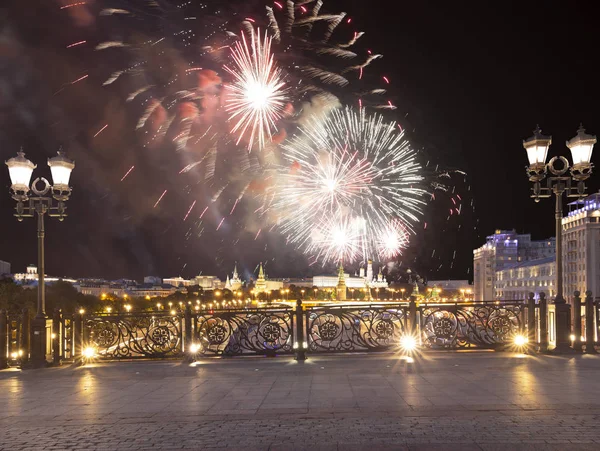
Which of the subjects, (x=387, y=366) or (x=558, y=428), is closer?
(x=558, y=428)


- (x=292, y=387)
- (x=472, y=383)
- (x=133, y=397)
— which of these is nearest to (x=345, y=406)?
(x=292, y=387)

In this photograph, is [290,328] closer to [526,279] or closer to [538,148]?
[538,148]

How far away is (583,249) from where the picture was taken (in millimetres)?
109750

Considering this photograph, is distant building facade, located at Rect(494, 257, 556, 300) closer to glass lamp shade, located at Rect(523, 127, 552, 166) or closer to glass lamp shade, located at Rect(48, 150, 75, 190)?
glass lamp shade, located at Rect(523, 127, 552, 166)

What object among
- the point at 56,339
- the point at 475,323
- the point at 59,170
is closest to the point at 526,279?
the point at 475,323

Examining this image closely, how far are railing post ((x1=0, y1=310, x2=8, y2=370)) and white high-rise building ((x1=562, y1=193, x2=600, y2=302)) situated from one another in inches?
4333

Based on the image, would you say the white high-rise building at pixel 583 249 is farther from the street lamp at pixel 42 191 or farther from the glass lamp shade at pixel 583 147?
the street lamp at pixel 42 191

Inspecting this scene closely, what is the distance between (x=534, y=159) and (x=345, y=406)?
991 centimetres

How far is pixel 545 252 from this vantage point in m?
168

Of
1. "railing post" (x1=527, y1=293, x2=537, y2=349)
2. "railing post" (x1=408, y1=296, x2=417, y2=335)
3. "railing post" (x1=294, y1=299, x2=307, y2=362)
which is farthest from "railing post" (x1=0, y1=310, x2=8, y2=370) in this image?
"railing post" (x1=527, y1=293, x2=537, y2=349)

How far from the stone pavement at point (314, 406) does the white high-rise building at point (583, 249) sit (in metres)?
106

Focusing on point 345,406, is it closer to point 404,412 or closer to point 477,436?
point 404,412

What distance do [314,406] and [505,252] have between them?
171m

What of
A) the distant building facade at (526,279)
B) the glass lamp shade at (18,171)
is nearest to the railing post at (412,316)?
the glass lamp shade at (18,171)
